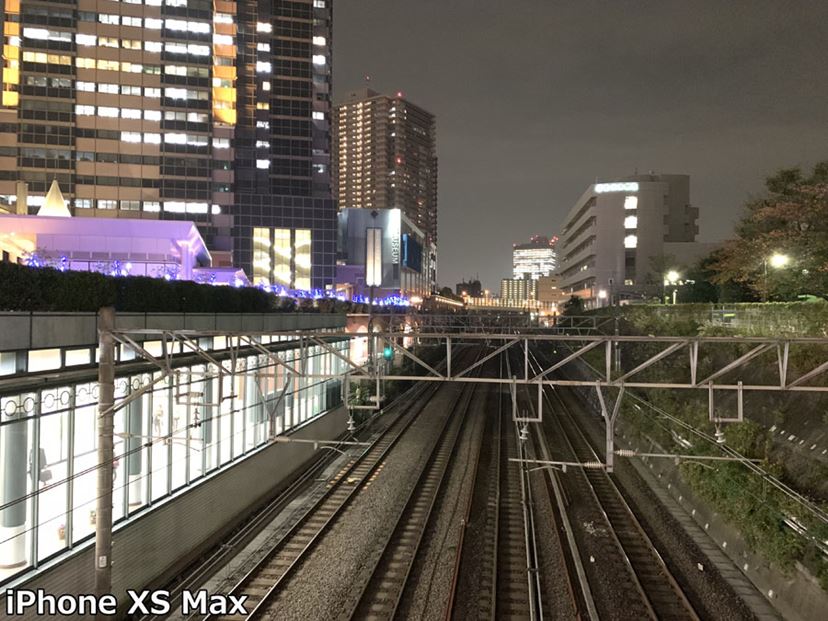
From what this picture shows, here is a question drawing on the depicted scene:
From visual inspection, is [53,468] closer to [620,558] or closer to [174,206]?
[620,558]

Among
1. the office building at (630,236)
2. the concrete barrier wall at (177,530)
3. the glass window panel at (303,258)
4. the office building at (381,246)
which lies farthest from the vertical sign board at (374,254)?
the concrete barrier wall at (177,530)

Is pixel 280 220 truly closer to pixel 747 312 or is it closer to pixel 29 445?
pixel 747 312

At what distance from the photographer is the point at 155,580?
12.2 metres

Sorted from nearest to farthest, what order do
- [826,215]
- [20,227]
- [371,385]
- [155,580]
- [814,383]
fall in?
[155,580], [814,383], [826,215], [20,227], [371,385]

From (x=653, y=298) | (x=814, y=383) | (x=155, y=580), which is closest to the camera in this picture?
(x=155, y=580)

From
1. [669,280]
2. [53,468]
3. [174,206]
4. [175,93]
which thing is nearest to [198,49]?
[175,93]

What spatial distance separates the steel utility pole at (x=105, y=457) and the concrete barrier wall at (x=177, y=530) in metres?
0.62

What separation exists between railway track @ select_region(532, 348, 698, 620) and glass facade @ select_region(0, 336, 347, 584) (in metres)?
7.92

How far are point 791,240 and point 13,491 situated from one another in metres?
34.4

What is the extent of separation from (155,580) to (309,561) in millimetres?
3227

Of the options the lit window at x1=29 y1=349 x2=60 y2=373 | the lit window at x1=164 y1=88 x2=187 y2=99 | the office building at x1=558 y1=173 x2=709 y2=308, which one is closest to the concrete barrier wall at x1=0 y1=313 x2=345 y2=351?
the lit window at x1=29 y1=349 x2=60 y2=373

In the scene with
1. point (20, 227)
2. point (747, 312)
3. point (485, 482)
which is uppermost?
point (20, 227)

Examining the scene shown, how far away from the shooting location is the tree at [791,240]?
28703 mm

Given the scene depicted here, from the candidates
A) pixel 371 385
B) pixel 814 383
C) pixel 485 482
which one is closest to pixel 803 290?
pixel 814 383
